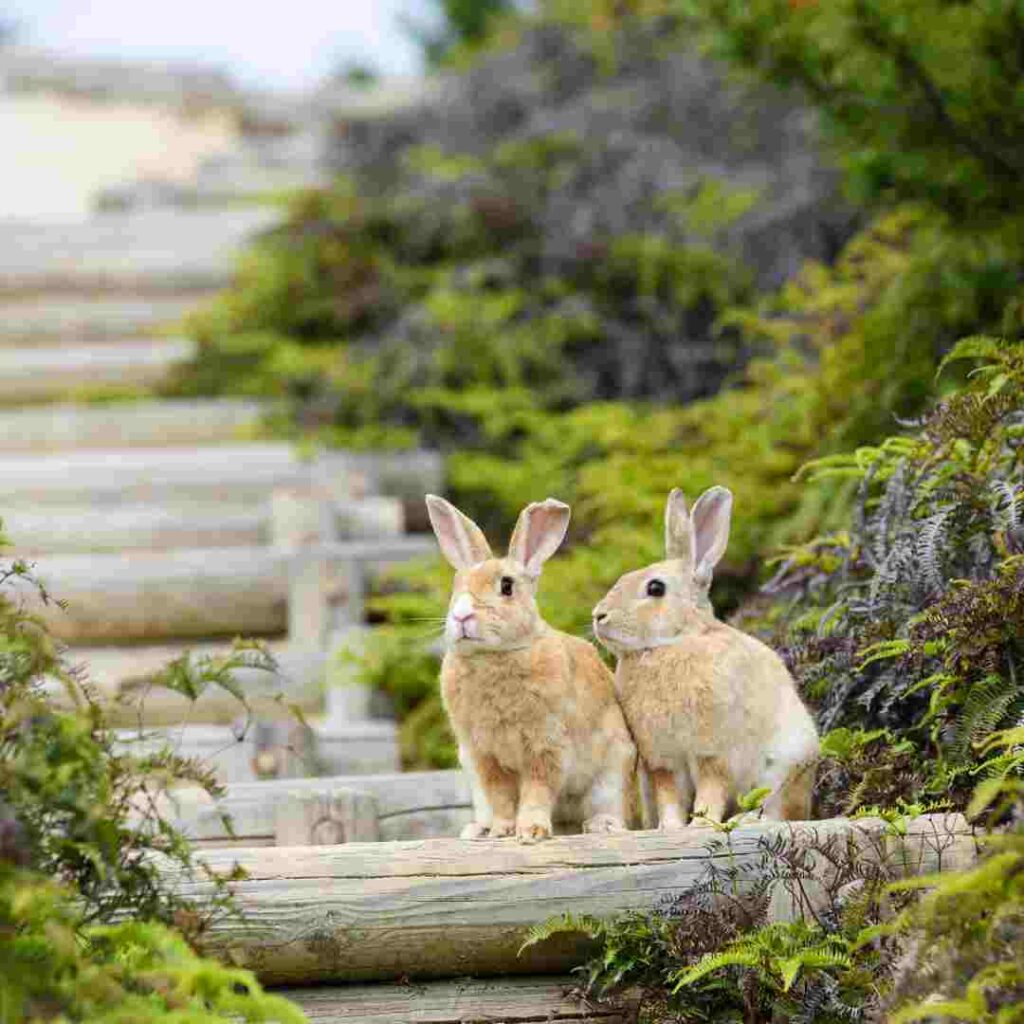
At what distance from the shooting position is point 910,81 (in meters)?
5.92

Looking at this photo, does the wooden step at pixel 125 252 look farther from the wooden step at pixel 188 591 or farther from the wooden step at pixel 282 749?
the wooden step at pixel 282 749

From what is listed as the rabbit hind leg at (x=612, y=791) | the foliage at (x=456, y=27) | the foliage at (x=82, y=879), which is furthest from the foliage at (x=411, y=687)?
the foliage at (x=456, y=27)

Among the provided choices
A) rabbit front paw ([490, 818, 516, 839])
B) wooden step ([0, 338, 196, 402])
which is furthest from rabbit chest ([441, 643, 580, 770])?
wooden step ([0, 338, 196, 402])

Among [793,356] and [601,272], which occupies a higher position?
[601,272]

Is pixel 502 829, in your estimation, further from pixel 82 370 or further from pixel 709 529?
pixel 82 370

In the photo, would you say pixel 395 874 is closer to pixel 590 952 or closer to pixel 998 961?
pixel 590 952

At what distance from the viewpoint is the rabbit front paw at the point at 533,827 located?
378 centimetres

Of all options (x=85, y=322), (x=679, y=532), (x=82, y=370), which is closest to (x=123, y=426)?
(x=82, y=370)

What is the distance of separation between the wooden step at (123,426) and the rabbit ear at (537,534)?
5701 mm

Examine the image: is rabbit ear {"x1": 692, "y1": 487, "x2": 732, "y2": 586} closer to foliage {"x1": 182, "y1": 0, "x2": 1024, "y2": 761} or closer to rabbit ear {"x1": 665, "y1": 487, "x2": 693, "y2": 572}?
rabbit ear {"x1": 665, "y1": 487, "x2": 693, "y2": 572}

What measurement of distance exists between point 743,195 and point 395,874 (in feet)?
24.9

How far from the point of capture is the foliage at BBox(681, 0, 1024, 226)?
5.85 m

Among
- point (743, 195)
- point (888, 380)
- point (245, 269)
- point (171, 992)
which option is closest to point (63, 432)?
point (245, 269)

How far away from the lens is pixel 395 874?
3.66m
